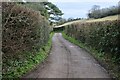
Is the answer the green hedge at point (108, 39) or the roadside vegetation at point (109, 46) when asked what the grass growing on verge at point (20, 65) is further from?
the green hedge at point (108, 39)

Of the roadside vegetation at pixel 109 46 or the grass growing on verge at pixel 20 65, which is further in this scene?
the roadside vegetation at pixel 109 46

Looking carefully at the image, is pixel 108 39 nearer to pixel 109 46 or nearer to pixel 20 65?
pixel 109 46

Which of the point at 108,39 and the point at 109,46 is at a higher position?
the point at 108,39

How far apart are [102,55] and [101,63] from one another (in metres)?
2.08

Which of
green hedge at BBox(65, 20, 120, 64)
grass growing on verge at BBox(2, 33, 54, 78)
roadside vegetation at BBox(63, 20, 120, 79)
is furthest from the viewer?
green hedge at BBox(65, 20, 120, 64)

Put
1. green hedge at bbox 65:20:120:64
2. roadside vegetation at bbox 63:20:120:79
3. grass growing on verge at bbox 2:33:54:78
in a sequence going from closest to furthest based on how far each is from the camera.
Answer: grass growing on verge at bbox 2:33:54:78 → roadside vegetation at bbox 63:20:120:79 → green hedge at bbox 65:20:120:64

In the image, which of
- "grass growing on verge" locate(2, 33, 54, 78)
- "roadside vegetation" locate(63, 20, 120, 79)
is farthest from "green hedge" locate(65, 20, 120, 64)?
"grass growing on verge" locate(2, 33, 54, 78)

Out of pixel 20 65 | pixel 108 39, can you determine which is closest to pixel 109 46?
pixel 108 39

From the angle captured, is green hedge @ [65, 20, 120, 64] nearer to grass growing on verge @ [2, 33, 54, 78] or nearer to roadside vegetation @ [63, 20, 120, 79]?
roadside vegetation @ [63, 20, 120, 79]

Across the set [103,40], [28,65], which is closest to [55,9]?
[103,40]

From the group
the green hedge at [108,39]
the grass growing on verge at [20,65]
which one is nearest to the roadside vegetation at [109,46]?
the green hedge at [108,39]

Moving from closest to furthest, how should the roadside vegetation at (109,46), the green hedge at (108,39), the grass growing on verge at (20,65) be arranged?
the grass growing on verge at (20,65), the roadside vegetation at (109,46), the green hedge at (108,39)

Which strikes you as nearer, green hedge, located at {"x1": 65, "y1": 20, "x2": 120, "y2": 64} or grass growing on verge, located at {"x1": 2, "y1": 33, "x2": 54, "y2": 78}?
grass growing on verge, located at {"x1": 2, "y1": 33, "x2": 54, "y2": 78}

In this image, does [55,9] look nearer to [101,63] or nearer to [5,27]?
[101,63]
